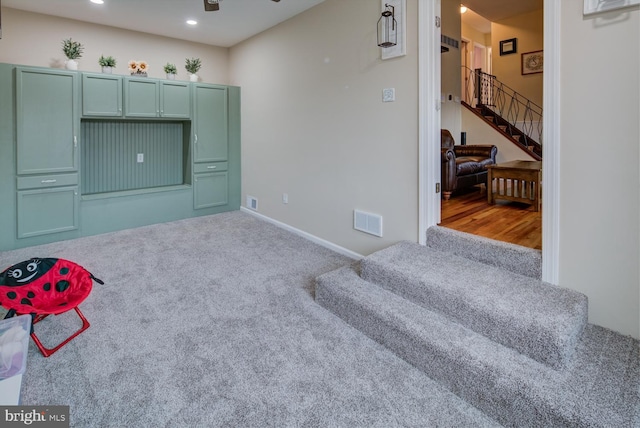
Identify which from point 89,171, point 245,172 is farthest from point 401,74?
point 89,171

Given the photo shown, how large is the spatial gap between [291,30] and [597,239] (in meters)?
3.83

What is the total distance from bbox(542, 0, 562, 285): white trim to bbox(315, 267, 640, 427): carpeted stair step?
482 mm

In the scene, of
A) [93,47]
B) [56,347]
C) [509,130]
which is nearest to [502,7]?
[509,130]

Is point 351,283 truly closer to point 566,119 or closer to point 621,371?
point 621,371

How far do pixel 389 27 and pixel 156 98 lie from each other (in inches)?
132

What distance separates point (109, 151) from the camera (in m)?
4.97

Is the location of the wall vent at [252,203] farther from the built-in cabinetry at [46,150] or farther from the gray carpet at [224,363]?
the built-in cabinetry at [46,150]

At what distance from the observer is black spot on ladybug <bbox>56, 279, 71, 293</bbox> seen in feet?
7.35

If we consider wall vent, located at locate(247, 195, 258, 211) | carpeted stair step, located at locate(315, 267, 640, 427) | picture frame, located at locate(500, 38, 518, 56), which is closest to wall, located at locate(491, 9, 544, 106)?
picture frame, located at locate(500, 38, 518, 56)

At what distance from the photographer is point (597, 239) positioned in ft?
7.00

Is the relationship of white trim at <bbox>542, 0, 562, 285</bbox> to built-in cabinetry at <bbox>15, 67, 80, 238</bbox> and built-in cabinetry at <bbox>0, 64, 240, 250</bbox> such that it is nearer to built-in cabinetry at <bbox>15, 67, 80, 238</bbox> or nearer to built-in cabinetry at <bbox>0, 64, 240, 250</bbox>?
built-in cabinetry at <bbox>0, 64, 240, 250</bbox>

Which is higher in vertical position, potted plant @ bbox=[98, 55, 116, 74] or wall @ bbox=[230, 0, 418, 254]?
potted plant @ bbox=[98, 55, 116, 74]

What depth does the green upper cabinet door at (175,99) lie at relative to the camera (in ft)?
16.3

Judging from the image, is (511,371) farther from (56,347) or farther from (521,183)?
(521,183)
